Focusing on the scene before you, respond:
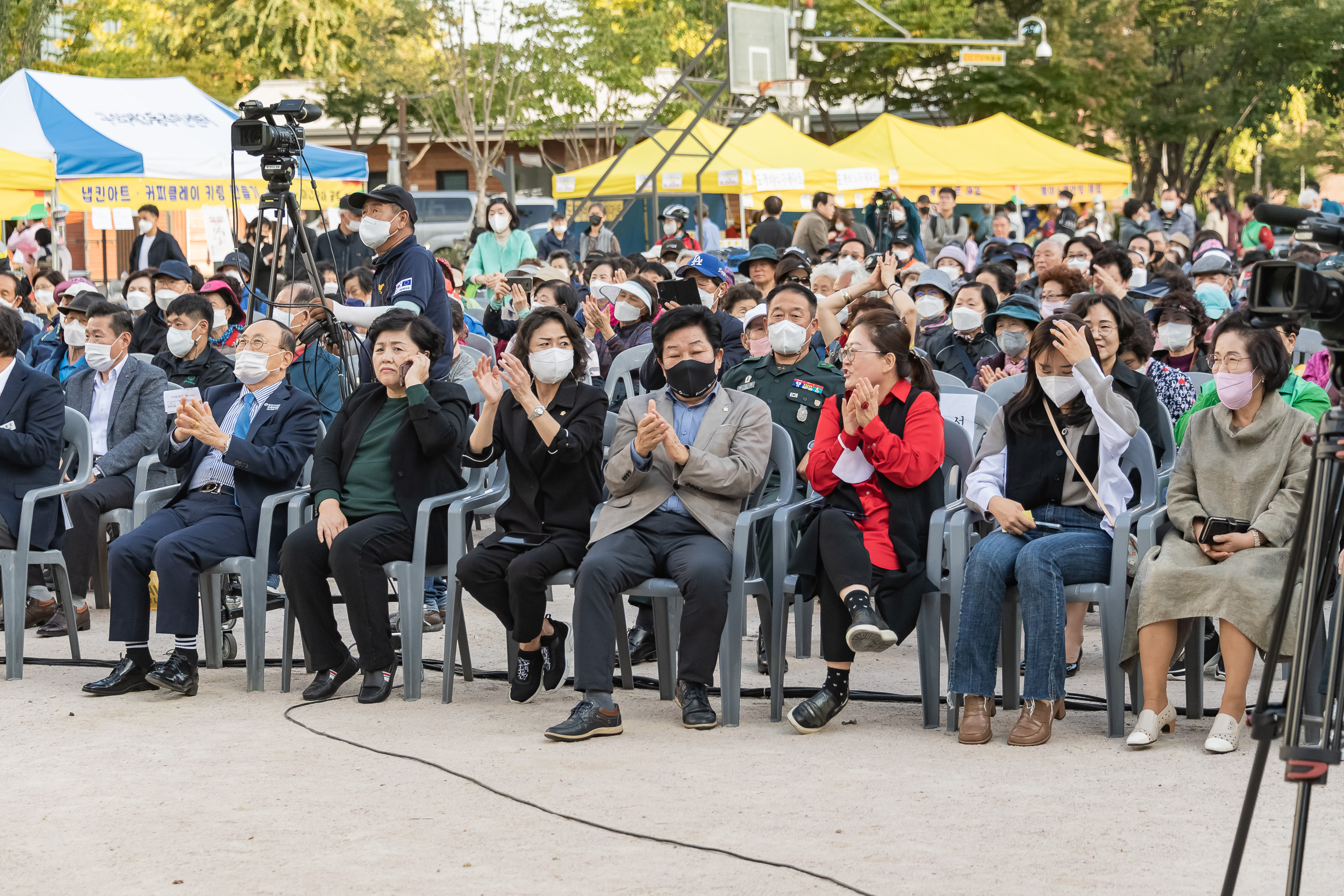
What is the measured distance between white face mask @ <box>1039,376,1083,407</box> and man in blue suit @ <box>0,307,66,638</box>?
4.17m

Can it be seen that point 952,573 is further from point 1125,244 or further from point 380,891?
point 1125,244

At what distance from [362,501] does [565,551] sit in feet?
2.98

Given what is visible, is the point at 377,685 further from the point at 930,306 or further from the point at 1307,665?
the point at 930,306

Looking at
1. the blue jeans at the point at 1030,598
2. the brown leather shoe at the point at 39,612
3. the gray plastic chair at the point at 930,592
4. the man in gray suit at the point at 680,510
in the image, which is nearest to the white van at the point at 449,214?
the brown leather shoe at the point at 39,612

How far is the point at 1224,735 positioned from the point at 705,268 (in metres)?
6.16

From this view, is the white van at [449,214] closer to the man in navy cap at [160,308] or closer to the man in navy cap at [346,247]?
the man in navy cap at [346,247]

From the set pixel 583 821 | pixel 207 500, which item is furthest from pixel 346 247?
pixel 583 821

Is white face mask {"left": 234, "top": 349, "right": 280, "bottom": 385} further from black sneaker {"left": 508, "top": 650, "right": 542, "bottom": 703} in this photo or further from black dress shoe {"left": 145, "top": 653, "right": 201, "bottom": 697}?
black sneaker {"left": 508, "top": 650, "right": 542, "bottom": 703}

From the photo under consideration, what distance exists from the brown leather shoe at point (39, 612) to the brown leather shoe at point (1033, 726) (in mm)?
4604

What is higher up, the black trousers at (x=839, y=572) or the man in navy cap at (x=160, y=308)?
the man in navy cap at (x=160, y=308)

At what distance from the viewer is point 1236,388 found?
5145 mm

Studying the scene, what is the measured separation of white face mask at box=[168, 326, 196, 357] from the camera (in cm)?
762

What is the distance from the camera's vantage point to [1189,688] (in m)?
5.37

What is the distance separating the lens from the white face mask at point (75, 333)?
8.59 meters
